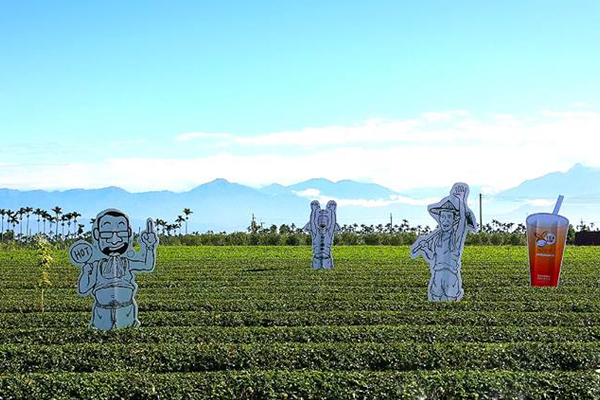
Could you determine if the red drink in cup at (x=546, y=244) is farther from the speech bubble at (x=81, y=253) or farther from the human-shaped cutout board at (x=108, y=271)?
the speech bubble at (x=81, y=253)

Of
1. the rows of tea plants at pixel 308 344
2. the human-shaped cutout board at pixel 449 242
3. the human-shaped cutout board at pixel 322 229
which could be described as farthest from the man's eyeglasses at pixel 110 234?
the human-shaped cutout board at pixel 322 229

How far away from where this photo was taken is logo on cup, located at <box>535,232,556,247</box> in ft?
57.1

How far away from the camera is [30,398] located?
27.7 feet

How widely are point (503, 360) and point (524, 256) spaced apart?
24.0 m

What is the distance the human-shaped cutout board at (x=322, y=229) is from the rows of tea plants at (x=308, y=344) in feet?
15.5

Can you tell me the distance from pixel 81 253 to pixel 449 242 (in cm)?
724

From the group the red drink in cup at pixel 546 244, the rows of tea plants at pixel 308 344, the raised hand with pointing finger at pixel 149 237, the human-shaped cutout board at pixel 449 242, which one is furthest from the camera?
the red drink in cup at pixel 546 244


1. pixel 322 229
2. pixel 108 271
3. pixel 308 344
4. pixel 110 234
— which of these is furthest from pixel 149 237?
pixel 322 229

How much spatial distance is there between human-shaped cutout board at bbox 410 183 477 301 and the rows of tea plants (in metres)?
0.44

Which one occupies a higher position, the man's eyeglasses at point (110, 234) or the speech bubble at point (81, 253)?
the man's eyeglasses at point (110, 234)

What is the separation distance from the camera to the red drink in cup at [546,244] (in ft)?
57.1

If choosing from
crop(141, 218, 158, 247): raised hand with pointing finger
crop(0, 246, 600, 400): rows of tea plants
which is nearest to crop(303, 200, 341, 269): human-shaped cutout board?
crop(0, 246, 600, 400): rows of tea plants

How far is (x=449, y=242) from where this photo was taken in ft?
50.4

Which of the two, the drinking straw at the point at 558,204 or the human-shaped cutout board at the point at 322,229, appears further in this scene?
the human-shaped cutout board at the point at 322,229
